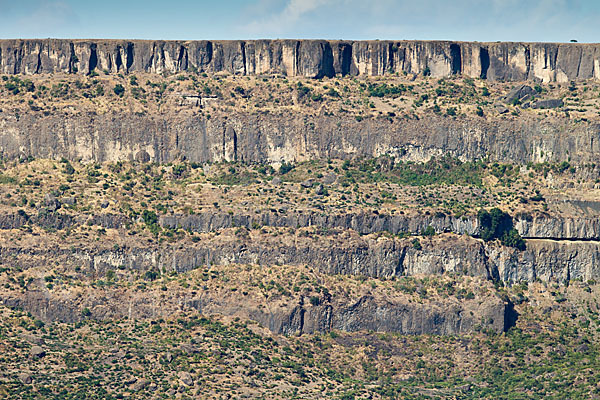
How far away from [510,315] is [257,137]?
32628mm

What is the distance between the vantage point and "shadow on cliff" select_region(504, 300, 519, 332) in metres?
179

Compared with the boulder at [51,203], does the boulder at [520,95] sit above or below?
above

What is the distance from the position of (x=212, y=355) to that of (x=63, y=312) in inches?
610

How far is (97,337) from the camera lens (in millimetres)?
175250

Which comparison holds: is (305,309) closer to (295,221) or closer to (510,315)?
(295,221)

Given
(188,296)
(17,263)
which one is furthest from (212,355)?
(17,263)

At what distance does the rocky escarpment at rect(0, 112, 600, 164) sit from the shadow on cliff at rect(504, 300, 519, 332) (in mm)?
18752

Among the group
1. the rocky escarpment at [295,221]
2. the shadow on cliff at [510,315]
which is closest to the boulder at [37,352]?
the rocky escarpment at [295,221]

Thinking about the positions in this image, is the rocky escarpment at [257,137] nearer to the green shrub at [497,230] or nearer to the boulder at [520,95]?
the boulder at [520,95]

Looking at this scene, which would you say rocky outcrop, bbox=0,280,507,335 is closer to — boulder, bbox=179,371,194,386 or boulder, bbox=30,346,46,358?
boulder, bbox=30,346,46,358

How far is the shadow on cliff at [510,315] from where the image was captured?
588 feet

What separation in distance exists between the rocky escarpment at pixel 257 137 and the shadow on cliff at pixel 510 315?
1875 cm

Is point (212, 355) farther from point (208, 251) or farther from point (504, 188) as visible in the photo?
point (504, 188)

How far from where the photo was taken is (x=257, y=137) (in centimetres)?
19562
